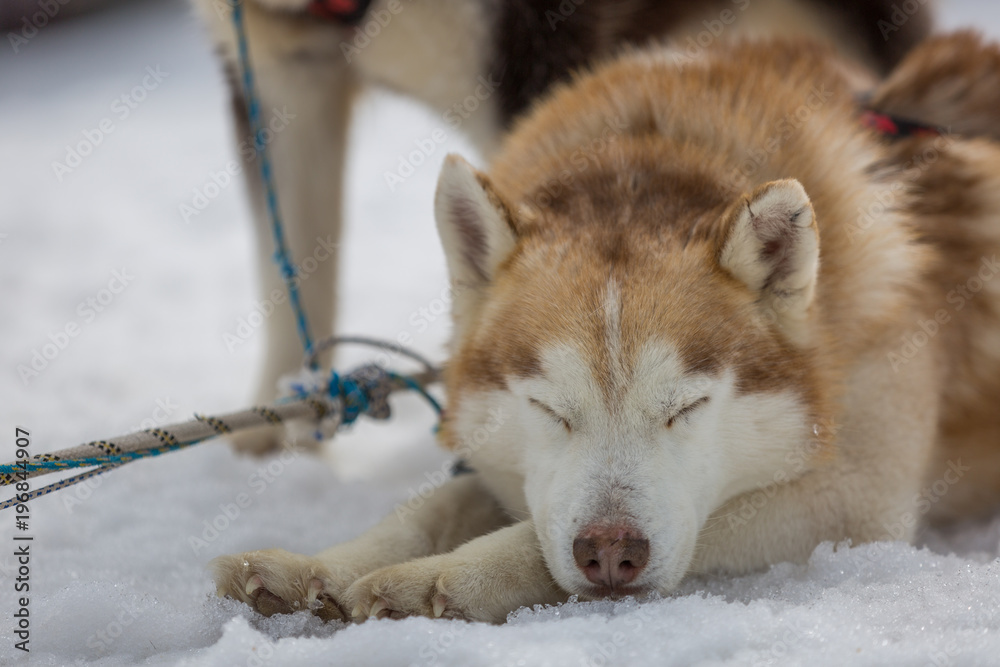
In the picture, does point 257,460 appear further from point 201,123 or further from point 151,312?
point 201,123

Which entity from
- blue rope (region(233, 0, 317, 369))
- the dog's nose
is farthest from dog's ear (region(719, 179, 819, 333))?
blue rope (region(233, 0, 317, 369))

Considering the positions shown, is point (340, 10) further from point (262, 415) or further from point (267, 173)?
point (262, 415)

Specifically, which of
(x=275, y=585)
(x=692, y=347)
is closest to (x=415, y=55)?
(x=692, y=347)

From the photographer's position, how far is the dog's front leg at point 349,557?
146 cm

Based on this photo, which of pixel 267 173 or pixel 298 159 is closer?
pixel 267 173

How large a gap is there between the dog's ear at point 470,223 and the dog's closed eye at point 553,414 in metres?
0.33

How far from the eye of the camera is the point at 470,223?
175 centimetres

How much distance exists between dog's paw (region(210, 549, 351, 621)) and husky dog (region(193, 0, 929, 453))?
129cm

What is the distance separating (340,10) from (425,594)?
1895 mm

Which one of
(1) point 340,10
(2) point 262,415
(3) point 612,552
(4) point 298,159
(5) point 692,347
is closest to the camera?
(3) point 612,552

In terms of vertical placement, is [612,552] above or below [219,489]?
below

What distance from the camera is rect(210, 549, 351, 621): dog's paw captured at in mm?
1453

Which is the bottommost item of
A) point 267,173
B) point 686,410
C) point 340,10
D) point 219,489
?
point 686,410

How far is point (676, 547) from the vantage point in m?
1.42
